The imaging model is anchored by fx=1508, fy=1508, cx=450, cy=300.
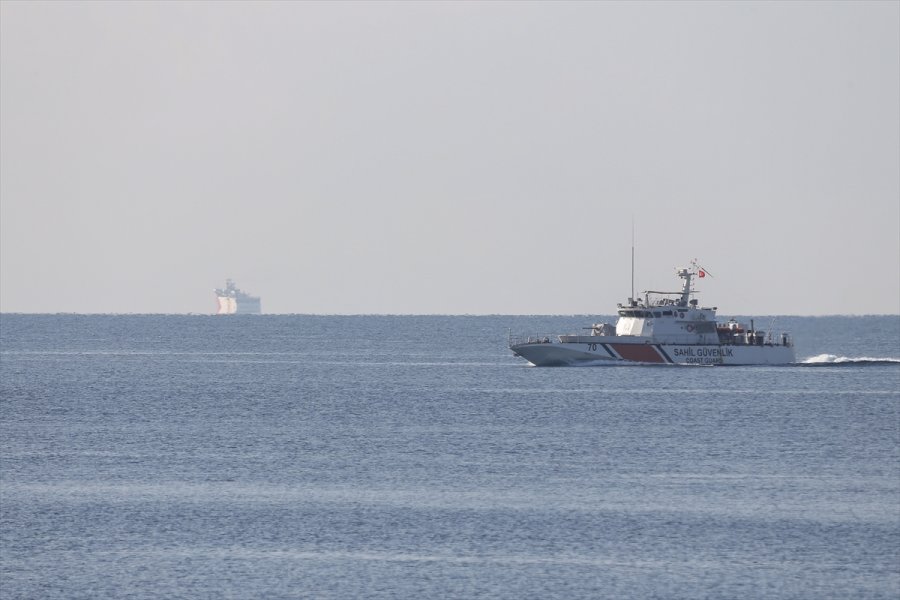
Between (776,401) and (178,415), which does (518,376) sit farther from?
(178,415)

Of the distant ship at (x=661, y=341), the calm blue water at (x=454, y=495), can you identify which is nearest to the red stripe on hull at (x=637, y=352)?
the distant ship at (x=661, y=341)

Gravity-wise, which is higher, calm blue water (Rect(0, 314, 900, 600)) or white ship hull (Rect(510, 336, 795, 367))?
white ship hull (Rect(510, 336, 795, 367))

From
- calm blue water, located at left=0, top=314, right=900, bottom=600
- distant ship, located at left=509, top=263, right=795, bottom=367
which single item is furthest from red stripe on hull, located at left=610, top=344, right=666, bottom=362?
calm blue water, located at left=0, top=314, right=900, bottom=600

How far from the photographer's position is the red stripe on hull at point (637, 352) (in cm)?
12275

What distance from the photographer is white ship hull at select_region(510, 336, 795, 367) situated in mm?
123000

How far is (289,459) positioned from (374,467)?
17.7ft

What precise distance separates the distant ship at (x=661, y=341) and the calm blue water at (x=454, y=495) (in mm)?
12415

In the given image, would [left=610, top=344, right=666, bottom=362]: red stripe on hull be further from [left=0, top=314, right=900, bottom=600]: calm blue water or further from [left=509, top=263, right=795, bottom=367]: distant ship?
[left=0, top=314, right=900, bottom=600]: calm blue water

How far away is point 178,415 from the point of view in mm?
93562

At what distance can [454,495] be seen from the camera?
56.4 metres

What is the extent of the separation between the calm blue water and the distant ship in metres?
12.4

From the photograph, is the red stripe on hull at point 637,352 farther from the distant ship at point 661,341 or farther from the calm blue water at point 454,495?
the calm blue water at point 454,495

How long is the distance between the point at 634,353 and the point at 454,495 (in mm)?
68330

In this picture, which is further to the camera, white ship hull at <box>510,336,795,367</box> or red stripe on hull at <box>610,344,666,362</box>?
white ship hull at <box>510,336,795,367</box>
